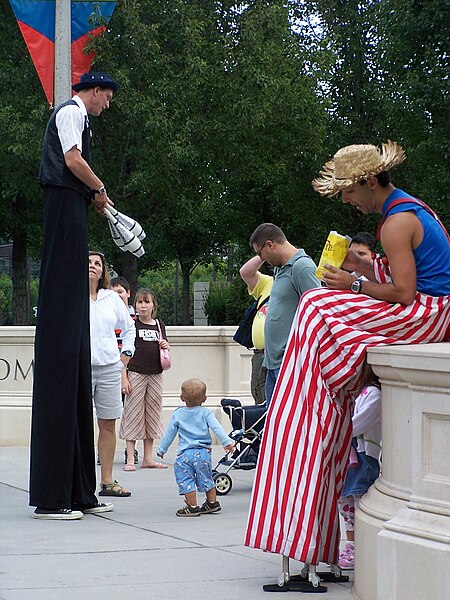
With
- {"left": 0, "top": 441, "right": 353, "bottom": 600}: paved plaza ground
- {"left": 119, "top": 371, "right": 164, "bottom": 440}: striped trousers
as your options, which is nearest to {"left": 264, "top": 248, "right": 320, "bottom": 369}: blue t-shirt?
{"left": 0, "top": 441, "right": 353, "bottom": 600}: paved plaza ground

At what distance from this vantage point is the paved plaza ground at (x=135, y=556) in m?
5.36

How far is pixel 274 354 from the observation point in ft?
25.8

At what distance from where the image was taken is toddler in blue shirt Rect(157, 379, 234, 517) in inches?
315

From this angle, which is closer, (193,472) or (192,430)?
(193,472)

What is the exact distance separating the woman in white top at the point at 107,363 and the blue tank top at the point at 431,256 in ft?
12.1

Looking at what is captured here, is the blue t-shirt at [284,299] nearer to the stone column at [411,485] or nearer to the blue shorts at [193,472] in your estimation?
the blue shorts at [193,472]

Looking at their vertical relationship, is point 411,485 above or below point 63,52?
below

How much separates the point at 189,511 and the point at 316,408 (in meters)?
2.82

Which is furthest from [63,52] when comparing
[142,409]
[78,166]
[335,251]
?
[335,251]

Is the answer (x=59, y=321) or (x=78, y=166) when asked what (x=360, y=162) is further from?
(x=59, y=321)

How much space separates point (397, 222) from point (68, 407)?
309 centimetres

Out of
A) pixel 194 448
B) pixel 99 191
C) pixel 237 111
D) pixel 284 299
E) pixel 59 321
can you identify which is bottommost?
pixel 194 448

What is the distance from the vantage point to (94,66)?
23672 millimetres

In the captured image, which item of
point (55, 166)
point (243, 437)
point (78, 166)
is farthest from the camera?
point (243, 437)
